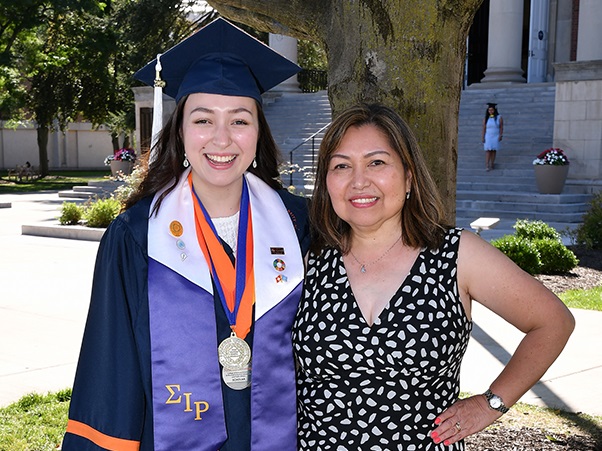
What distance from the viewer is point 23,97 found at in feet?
110

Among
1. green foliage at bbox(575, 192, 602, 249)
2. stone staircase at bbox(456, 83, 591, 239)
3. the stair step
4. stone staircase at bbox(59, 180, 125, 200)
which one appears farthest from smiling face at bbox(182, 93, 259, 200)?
stone staircase at bbox(59, 180, 125, 200)

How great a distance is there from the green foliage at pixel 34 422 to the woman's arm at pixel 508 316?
2763mm

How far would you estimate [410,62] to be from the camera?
3422 mm

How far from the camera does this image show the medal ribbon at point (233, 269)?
2.48 metres

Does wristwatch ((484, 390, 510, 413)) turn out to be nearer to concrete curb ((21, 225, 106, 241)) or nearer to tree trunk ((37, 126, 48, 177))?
concrete curb ((21, 225, 106, 241))

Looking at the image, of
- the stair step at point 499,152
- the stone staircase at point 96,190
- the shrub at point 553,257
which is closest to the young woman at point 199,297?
the shrub at point 553,257

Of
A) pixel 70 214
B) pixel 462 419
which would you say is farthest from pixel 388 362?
pixel 70 214

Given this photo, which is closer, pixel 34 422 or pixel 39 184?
pixel 34 422

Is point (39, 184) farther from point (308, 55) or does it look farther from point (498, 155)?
point (498, 155)

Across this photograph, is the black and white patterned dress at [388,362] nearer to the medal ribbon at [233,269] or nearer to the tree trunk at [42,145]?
the medal ribbon at [233,269]

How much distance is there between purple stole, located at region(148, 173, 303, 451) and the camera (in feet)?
7.91

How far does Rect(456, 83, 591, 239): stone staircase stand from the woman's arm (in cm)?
1011

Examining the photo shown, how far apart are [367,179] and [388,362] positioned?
59 centimetres

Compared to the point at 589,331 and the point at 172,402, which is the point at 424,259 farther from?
the point at 589,331
